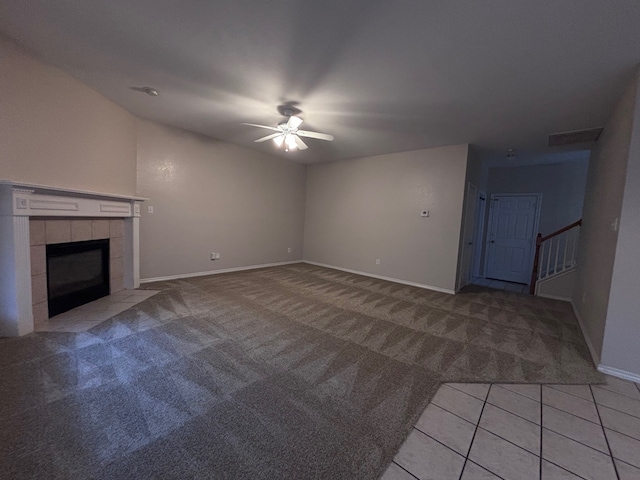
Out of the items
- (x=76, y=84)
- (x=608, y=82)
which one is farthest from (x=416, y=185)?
(x=76, y=84)

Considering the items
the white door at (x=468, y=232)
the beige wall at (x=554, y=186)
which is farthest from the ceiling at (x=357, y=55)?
the beige wall at (x=554, y=186)

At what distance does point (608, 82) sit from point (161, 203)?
5.70 meters

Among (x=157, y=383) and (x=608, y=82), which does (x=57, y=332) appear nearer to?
(x=157, y=383)

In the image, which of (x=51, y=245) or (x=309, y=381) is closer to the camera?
(x=309, y=381)

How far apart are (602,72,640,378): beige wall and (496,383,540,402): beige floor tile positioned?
0.92 m

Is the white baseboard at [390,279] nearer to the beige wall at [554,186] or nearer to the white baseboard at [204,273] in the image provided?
the white baseboard at [204,273]

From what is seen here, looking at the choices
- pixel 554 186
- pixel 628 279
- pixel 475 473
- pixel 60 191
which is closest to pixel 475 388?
pixel 475 473

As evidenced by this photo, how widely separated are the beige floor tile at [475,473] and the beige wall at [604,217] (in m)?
1.97

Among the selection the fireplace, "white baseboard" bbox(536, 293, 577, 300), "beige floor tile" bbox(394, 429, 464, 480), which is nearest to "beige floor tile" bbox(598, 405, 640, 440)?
"beige floor tile" bbox(394, 429, 464, 480)

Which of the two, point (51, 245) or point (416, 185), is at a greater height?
point (416, 185)

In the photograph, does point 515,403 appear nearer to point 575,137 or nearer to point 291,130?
point 291,130

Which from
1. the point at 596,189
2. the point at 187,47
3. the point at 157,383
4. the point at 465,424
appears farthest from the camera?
the point at 596,189

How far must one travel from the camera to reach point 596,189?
336 cm

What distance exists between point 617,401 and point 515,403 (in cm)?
80
